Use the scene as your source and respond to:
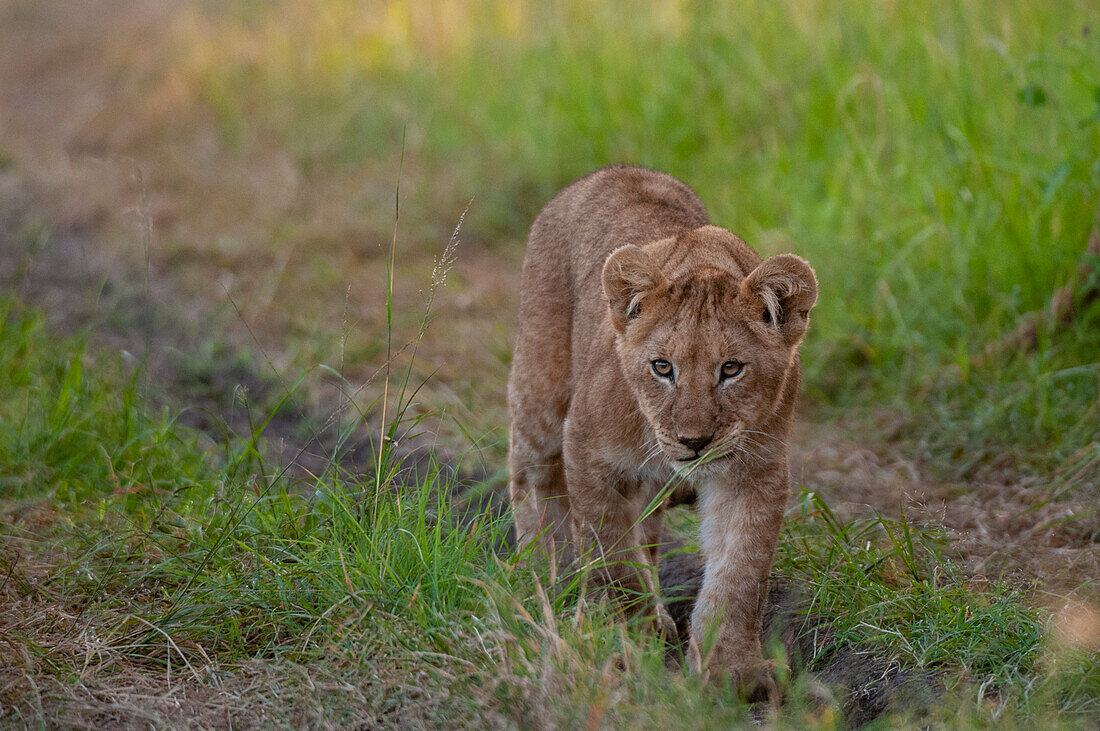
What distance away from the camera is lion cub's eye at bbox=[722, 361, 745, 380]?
3338 millimetres

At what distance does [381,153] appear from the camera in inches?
373

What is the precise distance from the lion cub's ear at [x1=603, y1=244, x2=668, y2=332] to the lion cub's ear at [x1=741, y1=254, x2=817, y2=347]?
277mm

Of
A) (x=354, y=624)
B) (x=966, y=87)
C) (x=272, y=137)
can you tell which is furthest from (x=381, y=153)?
(x=354, y=624)

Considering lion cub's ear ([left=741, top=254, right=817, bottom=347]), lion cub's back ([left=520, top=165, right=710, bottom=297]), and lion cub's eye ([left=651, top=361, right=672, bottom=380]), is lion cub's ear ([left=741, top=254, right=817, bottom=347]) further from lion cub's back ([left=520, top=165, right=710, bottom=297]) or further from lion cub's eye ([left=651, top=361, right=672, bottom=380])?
lion cub's back ([left=520, top=165, right=710, bottom=297])

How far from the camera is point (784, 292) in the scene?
338 centimetres

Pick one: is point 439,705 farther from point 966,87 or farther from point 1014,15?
point 1014,15

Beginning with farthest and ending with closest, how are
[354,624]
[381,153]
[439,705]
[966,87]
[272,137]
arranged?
[272,137] < [381,153] < [966,87] < [354,624] < [439,705]

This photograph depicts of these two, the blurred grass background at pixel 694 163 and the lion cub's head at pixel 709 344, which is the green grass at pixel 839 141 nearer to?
the blurred grass background at pixel 694 163

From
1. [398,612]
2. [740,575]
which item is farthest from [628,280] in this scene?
[398,612]

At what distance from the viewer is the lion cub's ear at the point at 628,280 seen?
3.43m

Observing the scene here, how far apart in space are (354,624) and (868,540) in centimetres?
180

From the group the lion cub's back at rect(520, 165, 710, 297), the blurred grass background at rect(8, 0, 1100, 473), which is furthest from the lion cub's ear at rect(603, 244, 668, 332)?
the blurred grass background at rect(8, 0, 1100, 473)

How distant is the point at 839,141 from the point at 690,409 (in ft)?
13.4

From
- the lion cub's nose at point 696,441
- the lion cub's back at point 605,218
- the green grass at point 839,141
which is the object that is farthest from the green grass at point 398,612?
the green grass at point 839,141
